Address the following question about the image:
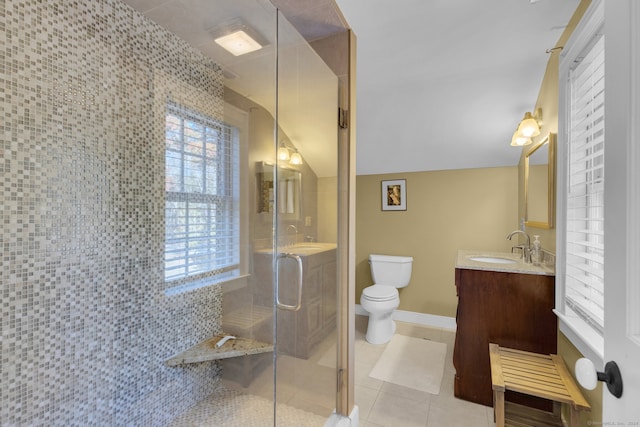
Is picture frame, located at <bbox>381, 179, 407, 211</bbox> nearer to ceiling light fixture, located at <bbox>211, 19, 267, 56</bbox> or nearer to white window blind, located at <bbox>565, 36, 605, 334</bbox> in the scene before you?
white window blind, located at <bbox>565, 36, 605, 334</bbox>

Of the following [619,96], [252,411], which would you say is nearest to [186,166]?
[252,411]

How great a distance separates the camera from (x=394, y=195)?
3.49 m

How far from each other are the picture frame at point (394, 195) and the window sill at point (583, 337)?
6.52ft

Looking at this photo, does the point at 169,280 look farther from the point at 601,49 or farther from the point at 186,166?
the point at 601,49

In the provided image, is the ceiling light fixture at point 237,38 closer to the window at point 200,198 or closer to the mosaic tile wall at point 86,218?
the mosaic tile wall at point 86,218

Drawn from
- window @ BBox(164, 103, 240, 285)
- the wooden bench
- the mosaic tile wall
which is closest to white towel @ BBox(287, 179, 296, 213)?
window @ BBox(164, 103, 240, 285)

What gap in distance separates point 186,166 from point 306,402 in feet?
5.10

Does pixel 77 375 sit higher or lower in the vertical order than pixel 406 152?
lower

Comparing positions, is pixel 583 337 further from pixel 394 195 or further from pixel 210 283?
pixel 394 195

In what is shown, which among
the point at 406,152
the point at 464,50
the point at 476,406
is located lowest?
the point at 476,406

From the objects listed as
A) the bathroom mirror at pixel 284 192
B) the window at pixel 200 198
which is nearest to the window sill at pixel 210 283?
the window at pixel 200 198

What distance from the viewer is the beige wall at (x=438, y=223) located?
3045 millimetres

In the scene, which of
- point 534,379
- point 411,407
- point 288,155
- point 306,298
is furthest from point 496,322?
point 288,155

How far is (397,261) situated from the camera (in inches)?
129
